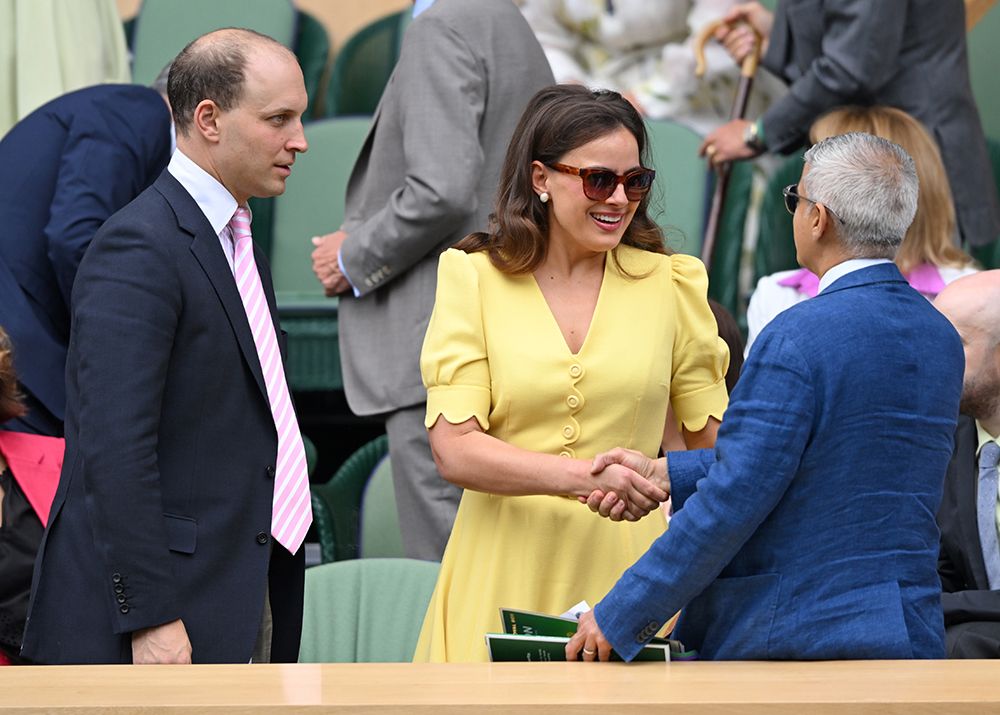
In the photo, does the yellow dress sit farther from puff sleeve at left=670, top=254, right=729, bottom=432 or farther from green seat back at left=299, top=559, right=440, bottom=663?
green seat back at left=299, top=559, right=440, bottom=663

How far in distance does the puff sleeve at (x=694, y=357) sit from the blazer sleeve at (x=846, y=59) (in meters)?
1.95

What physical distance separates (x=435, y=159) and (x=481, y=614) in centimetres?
135

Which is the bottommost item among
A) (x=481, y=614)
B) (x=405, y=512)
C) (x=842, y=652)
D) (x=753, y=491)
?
(x=405, y=512)

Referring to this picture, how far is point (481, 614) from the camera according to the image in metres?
2.90

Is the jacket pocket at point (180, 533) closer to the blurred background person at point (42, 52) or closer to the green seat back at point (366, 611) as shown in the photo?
the green seat back at point (366, 611)

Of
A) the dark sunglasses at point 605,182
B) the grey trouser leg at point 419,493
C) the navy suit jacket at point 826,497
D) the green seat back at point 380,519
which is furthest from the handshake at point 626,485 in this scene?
the green seat back at point 380,519

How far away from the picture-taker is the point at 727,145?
5.04 meters

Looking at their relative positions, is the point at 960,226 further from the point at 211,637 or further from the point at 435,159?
the point at 211,637

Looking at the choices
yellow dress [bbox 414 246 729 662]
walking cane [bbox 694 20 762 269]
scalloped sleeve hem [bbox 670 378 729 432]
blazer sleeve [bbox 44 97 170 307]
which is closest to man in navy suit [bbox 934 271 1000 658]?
scalloped sleeve hem [bbox 670 378 729 432]

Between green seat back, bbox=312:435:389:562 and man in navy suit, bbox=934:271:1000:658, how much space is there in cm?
159

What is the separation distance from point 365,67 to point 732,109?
5.91 ft

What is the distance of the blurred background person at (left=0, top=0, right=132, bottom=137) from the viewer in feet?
15.7

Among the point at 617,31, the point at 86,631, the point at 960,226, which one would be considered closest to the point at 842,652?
the point at 86,631

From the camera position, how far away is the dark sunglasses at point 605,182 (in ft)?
9.47
